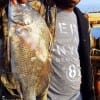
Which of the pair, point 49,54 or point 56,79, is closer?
point 49,54

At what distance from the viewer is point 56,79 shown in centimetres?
344

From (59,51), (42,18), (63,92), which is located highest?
(42,18)

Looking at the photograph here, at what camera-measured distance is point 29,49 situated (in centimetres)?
301

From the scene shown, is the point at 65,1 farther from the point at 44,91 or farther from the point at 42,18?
the point at 44,91

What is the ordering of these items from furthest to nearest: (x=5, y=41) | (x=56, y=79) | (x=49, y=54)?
(x=56, y=79)
(x=49, y=54)
(x=5, y=41)

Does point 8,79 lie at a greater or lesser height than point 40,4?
lesser

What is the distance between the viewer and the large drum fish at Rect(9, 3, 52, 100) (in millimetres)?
2947

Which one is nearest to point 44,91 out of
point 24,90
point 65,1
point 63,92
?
point 24,90

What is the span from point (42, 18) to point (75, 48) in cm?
57

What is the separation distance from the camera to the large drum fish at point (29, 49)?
116 inches

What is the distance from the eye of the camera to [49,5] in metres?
3.29

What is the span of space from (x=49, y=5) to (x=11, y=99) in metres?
0.66

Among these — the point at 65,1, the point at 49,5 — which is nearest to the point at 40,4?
the point at 49,5

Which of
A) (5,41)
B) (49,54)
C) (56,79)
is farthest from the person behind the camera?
(56,79)
